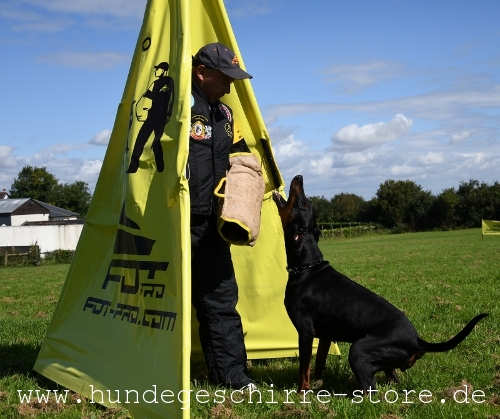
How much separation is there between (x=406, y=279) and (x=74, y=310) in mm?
9095

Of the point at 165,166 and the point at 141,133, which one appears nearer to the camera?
the point at 165,166

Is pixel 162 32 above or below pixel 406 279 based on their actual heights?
above

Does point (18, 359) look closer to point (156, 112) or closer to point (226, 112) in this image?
point (156, 112)

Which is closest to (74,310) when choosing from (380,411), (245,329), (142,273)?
(142,273)

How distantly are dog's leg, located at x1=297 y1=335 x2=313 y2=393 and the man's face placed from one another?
212 cm

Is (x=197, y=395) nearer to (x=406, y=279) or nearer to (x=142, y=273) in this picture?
(x=142, y=273)

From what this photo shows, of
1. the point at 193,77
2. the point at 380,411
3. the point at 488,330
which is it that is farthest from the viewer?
the point at 488,330

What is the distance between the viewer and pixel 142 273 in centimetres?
441

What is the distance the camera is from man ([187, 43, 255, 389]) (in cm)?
463

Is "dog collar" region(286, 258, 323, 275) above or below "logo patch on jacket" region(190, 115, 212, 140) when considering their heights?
below

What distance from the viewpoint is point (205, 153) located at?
15.1ft

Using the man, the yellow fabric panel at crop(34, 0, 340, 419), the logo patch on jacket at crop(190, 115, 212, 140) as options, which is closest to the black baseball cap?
the man

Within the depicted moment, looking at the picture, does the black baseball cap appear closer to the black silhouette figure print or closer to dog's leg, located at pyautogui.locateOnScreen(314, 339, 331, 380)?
the black silhouette figure print

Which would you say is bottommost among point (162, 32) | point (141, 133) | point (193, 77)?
point (141, 133)
